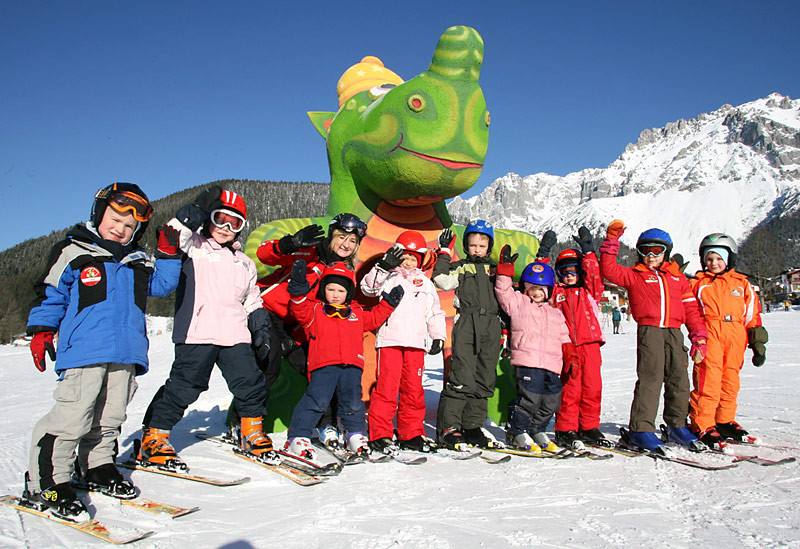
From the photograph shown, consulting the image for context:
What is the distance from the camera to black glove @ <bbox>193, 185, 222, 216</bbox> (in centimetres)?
309

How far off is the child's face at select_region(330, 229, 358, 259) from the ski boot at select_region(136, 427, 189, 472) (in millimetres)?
1601

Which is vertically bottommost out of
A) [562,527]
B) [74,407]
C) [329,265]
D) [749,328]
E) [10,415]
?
[10,415]

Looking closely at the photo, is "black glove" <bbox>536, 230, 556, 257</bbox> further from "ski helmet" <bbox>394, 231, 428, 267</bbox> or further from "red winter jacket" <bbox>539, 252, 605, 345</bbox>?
"ski helmet" <bbox>394, 231, 428, 267</bbox>

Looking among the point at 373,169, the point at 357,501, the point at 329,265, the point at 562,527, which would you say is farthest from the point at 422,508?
the point at 373,169

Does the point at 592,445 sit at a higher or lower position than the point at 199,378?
lower

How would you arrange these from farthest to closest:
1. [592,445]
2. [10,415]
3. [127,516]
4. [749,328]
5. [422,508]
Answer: [10,415] → [749,328] → [592,445] → [422,508] → [127,516]

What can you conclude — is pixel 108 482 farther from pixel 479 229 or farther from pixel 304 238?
pixel 479 229

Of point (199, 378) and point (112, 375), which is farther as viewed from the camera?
point (199, 378)

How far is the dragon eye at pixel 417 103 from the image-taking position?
394 centimetres

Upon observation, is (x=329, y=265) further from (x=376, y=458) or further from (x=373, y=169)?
(x=376, y=458)

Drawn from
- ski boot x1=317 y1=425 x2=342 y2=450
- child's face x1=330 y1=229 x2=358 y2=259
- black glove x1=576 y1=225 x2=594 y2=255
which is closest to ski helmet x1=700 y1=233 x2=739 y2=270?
black glove x1=576 y1=225 x2=594 y2=255

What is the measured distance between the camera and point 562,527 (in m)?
2.10

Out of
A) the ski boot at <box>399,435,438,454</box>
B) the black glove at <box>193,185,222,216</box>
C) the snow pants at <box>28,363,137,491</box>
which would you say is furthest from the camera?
the ski boot at <box>399,435,438,454</box>

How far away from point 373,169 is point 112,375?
2.47m
